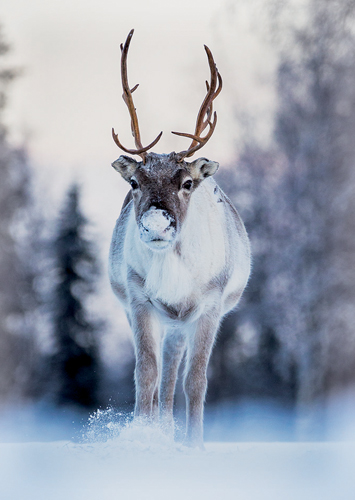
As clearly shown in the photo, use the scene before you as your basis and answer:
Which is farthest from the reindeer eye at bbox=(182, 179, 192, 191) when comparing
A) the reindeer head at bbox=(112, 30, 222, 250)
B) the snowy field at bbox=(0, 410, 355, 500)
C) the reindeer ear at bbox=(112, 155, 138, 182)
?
the snowy field at bbox=(0, 410, 355, 500)

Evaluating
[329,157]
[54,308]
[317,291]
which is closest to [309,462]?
[317,291]

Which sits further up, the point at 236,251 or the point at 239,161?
the point at 239,161

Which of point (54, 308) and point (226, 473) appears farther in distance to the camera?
point (54, 308)

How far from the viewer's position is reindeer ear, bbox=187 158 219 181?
512 centimetres

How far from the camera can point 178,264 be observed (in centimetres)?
522

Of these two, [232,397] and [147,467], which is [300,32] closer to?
[232,397]

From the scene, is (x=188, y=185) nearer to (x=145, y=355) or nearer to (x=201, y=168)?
(x=201, y=168)

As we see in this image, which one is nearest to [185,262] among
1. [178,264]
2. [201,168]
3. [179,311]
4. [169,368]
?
[178,264]

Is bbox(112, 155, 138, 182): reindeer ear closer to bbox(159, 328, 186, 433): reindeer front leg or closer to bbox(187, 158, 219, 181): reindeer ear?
bbox(187, 158, 219, 181): reindeer ear

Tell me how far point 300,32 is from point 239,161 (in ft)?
9.70

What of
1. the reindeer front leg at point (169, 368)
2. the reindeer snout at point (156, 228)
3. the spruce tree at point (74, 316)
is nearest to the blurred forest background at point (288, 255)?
the spruce tree at point (74, 316)

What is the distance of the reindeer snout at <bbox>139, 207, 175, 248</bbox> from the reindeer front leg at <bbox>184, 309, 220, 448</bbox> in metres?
0.94

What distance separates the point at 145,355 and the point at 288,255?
33.7 feet

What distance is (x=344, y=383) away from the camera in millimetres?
16656
